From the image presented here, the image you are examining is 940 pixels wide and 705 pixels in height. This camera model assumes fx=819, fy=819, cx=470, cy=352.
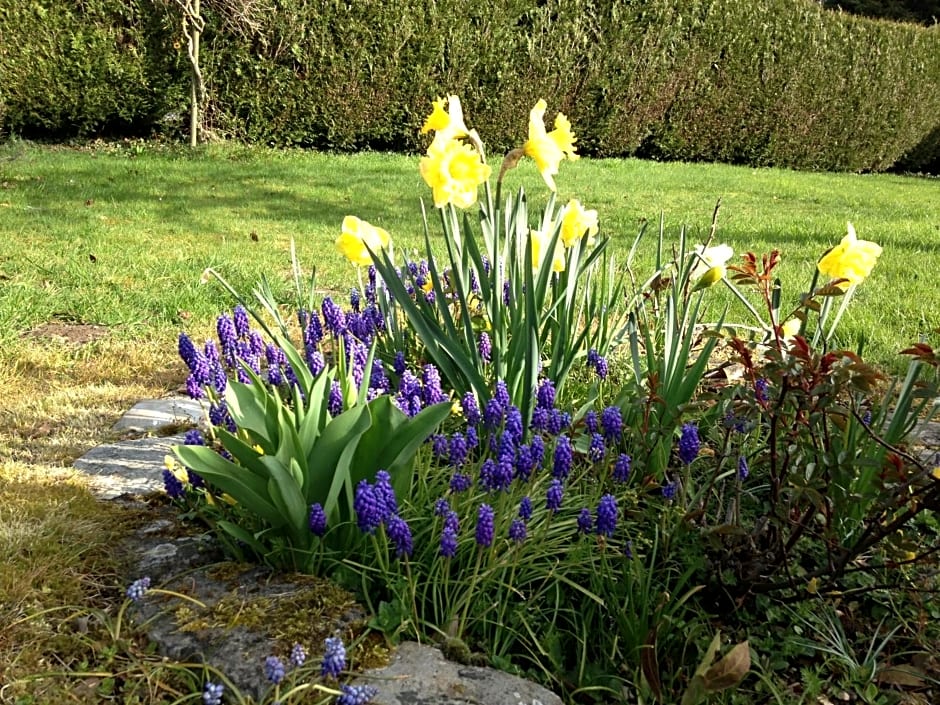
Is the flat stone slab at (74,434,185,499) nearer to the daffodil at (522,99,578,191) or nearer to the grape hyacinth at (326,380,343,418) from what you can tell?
the grape hyacinth at (326,380,343,418)

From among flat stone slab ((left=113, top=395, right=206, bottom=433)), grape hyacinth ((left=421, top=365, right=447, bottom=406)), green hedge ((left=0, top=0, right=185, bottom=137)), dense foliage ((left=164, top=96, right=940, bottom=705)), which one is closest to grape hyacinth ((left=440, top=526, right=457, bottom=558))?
dense foliage ((left=164, top=96, right=940, bottom=705))

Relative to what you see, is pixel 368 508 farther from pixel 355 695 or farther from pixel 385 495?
pixel 355 695

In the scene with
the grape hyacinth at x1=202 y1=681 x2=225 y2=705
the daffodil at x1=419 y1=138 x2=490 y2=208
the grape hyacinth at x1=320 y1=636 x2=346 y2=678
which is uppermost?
the daffodil at x1=419 y1=138 x2=490 y2=208

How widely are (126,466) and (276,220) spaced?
4480mm

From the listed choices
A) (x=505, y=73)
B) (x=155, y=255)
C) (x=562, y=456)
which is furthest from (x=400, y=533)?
(x=505, y=73)

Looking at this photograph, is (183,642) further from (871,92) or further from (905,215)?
(871,92)

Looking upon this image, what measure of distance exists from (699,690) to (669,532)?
54 centimetres

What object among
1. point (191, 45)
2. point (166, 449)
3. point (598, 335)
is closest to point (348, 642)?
point (166, 449)

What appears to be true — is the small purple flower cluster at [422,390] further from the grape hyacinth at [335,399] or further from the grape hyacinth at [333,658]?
the grape hyacinth at [333,658]

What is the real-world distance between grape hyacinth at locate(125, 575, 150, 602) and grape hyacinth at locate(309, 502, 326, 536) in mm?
350

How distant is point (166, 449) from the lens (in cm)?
240

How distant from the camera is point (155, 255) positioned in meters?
5.19

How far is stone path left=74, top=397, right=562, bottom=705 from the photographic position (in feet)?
4.74

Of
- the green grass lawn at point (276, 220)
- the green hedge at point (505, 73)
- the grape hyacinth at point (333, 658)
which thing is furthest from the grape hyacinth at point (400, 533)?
the green hedge at point (505, 73)
